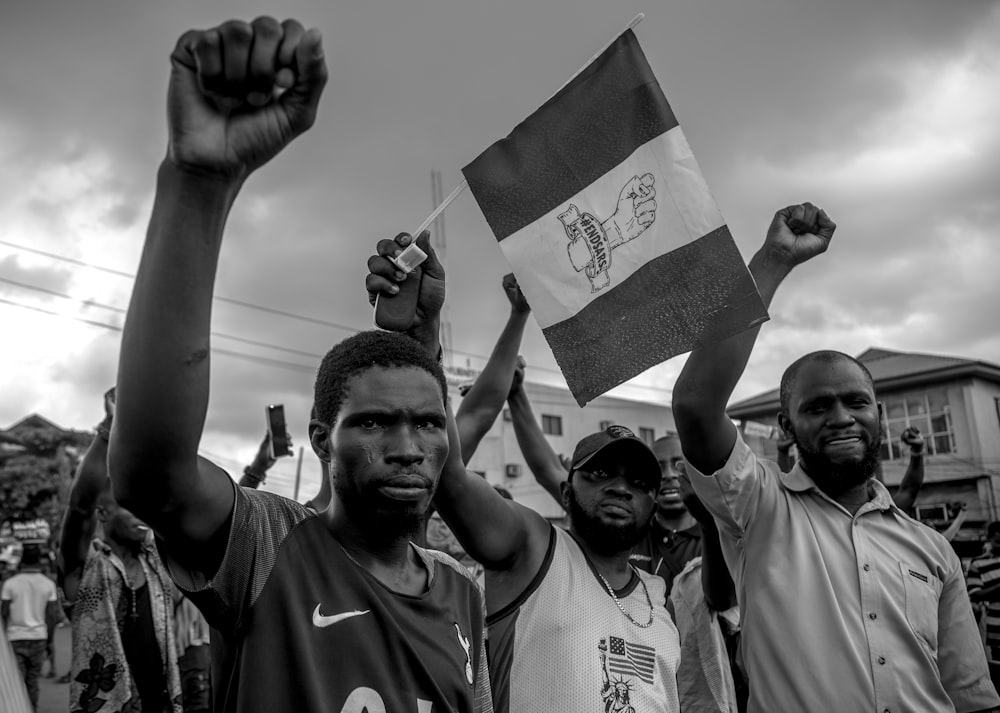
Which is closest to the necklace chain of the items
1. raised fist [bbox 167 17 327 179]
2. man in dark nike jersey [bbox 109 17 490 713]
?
man in dark nike jersey [bbox 109 17 490 713]

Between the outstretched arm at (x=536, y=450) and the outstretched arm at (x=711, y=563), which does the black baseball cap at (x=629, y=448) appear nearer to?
the outstretched arm at (x=711, y=563)

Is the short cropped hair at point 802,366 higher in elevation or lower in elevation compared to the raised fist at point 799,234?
lower

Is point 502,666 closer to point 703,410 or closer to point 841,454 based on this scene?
point 703,410

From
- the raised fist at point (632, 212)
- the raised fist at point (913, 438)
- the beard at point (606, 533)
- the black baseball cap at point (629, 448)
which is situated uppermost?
the raised fist at point (632, 212)

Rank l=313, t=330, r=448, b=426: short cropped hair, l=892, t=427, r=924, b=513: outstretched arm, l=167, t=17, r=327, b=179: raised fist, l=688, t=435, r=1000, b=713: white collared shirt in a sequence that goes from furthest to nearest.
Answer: l=892, t=427, r=924, b=513: outstretched arm
l=688, t=435, r=1000, b=713: white collared shirt
l=313, t=330, r=448, b=426: short cropped hair
l=167, t=17, r=327, b=179: raised fist

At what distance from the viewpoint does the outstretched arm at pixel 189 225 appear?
1.40 m

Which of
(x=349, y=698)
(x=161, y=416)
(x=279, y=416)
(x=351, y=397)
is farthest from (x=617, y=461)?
(x=279, y=416)

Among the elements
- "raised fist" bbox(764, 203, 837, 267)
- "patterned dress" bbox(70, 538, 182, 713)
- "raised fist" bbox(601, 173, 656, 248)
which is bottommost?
"patterned dress" bbox(70, 538, 182, 713)

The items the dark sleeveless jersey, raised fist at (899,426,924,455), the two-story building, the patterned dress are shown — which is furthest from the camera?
the two-story building

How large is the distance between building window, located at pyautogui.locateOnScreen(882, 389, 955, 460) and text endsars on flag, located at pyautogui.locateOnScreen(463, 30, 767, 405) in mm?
29064

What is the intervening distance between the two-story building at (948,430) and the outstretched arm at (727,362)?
2610 centimetres

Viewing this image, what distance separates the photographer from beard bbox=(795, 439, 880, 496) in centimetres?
310

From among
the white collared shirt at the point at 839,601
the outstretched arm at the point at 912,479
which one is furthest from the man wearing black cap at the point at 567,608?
the outstretched arm at the point at 912,479

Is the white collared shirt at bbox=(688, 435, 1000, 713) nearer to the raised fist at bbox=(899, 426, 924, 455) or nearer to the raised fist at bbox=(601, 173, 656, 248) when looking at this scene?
the raised fist at bbox=(601, 173, 656, 248)
